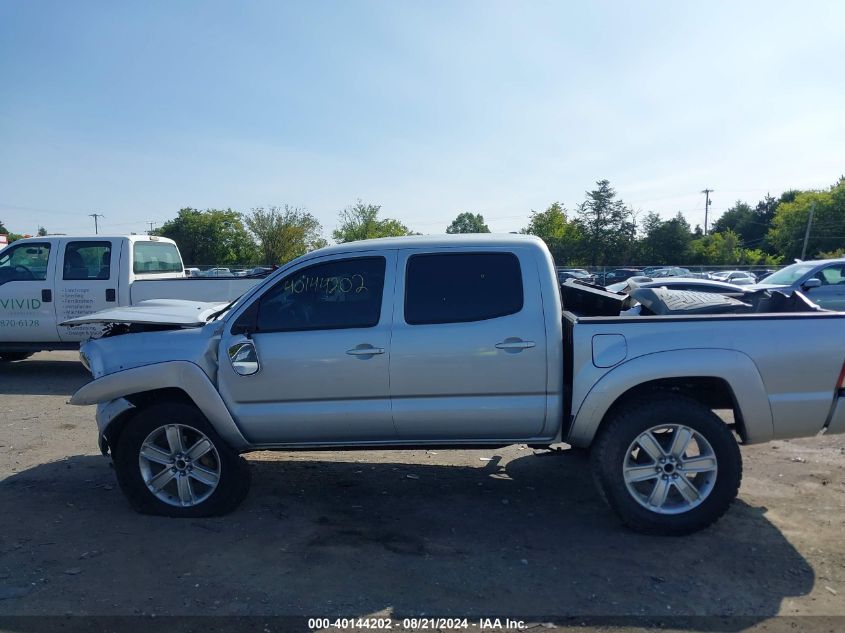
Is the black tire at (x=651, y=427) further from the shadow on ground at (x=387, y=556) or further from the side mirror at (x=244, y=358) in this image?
the side mirror at (x=244, y=358)

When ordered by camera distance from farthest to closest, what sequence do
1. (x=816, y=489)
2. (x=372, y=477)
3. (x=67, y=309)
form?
(x=67, y=309) < (x=372, y=477) < (x=816, y=489)

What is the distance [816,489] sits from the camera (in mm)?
5254

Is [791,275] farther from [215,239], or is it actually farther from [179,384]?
[215,239]

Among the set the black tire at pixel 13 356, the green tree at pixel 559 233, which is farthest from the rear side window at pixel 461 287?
the green tree at pixel 559 233

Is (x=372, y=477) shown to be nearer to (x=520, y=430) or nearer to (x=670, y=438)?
(x=520, y=430)

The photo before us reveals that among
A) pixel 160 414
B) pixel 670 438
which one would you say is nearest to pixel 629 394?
pixel 670 438

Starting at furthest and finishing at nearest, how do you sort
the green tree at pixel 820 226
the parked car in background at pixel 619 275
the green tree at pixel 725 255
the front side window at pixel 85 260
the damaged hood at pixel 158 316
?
the green tree at pixel 820 226 → the green tree at pixel 725 255 → the parked car in background at pixel 619 275 → the front side window at pixel 85 260 → the damaged hood at pixel 158 316

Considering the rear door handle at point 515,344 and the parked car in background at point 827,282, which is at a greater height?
the parked car in background at point 827,282

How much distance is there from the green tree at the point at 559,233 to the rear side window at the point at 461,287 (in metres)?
46.7

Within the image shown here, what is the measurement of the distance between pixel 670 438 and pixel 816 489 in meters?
1.82

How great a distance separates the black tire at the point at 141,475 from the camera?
4.64 m

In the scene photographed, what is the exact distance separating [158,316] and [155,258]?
20.9ft

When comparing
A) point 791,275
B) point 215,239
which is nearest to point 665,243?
point 215,239

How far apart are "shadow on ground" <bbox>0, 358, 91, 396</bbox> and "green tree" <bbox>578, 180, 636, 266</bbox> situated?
50369 millimetres
